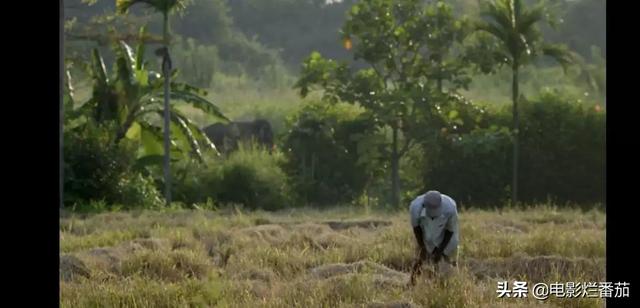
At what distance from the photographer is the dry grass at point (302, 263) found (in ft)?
29.4

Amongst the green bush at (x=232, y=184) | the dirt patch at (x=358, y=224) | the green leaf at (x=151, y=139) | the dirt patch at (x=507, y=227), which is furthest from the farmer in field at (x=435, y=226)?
the green bush at (x=232, y=184)

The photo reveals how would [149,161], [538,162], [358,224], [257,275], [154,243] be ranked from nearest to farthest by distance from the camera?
[257,275] < [154,243] < [358,224] < [149,161] < [538,162]

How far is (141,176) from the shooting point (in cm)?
2917

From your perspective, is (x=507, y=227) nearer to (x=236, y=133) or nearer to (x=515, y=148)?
(x=515, y=148)

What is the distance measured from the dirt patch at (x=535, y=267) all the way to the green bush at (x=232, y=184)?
65.1 feet

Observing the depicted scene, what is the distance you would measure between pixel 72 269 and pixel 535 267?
542 cm

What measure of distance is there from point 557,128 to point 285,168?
9518 millimetres

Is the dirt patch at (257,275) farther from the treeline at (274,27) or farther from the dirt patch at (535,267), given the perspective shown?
the treeline at (274,27)

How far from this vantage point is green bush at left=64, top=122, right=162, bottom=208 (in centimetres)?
2778

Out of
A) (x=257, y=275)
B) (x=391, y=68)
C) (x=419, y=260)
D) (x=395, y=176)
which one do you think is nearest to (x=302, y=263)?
(x=257, y=275)

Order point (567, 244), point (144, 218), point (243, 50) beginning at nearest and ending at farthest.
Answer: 1. point (567, 244)
2. point (144, 218)
3. point (243, 50)

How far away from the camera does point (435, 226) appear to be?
9.66 meters
